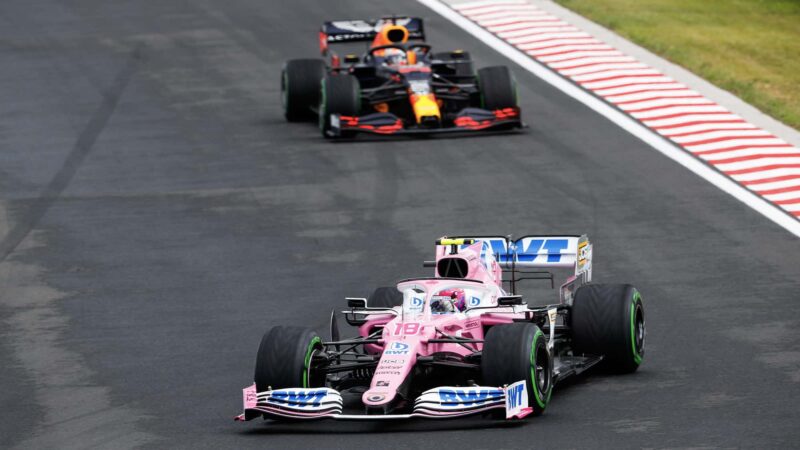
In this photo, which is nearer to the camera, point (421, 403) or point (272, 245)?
point (421, 403)

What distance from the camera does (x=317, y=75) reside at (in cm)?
3186

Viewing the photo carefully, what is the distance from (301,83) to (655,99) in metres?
6.84

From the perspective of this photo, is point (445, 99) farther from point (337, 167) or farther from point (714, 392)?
point (714, 392)

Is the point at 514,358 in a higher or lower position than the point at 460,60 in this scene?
lower

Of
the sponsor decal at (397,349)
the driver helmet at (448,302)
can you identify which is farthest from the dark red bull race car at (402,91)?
the sponsor decal at (397,349)

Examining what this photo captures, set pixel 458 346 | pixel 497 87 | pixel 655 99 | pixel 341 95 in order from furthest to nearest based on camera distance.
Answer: pixel 655 99
pixel 497 87
pixel 341 95
pixel 458 346

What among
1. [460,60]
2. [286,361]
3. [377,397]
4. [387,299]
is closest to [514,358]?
[377,397]

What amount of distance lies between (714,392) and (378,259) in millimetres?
7621

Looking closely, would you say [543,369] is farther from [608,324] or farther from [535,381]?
[608,324]

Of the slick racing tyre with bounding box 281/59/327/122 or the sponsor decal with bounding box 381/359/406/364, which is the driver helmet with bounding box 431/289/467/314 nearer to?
the sponsor decal with bounding box 381/359/406/364

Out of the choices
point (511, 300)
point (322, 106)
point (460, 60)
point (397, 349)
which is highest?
point (460, 60)

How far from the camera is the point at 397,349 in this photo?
14.7 m

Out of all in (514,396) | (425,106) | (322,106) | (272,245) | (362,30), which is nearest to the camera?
(514,396)

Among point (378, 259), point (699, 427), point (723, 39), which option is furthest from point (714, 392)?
point (723, 39)
